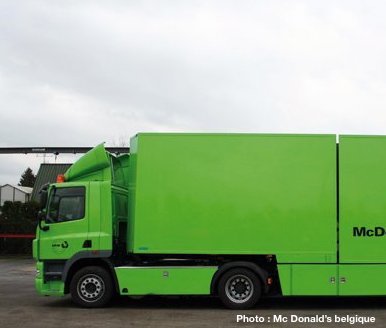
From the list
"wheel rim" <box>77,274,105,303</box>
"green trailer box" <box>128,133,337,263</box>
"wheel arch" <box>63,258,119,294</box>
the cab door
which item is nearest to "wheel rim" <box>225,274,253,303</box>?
"green trailer box" <box>128,133,337,263</box>

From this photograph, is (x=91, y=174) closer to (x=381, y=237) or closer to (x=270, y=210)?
(x=270, y=210)

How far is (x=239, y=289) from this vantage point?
11.0 m

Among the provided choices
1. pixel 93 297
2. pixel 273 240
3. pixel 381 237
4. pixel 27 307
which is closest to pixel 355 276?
pixel 381 237

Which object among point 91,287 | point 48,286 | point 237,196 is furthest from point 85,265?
point 237,196

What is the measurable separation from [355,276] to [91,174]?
5.72 m

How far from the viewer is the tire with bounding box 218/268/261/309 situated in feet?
35.8

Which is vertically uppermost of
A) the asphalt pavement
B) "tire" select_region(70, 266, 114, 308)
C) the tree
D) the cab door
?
the tree

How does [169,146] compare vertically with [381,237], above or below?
above

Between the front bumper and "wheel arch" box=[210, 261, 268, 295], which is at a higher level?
"wheel arch" box=[210, 261, 268, 295]

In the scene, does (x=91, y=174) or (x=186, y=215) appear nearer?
(x=186, y=215)

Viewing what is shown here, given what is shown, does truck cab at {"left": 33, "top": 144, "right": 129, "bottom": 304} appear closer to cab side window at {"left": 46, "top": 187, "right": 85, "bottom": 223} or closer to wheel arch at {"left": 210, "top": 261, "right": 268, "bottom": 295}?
cab side window at {"left": 46, "top": 187, "right": 85, "bottom": 223}

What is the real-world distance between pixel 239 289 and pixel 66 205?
3.89 meters

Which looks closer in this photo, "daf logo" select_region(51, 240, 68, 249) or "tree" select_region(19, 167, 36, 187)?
"daf logo" select_region(51, 240, 68, 249)

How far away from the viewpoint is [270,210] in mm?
11008
